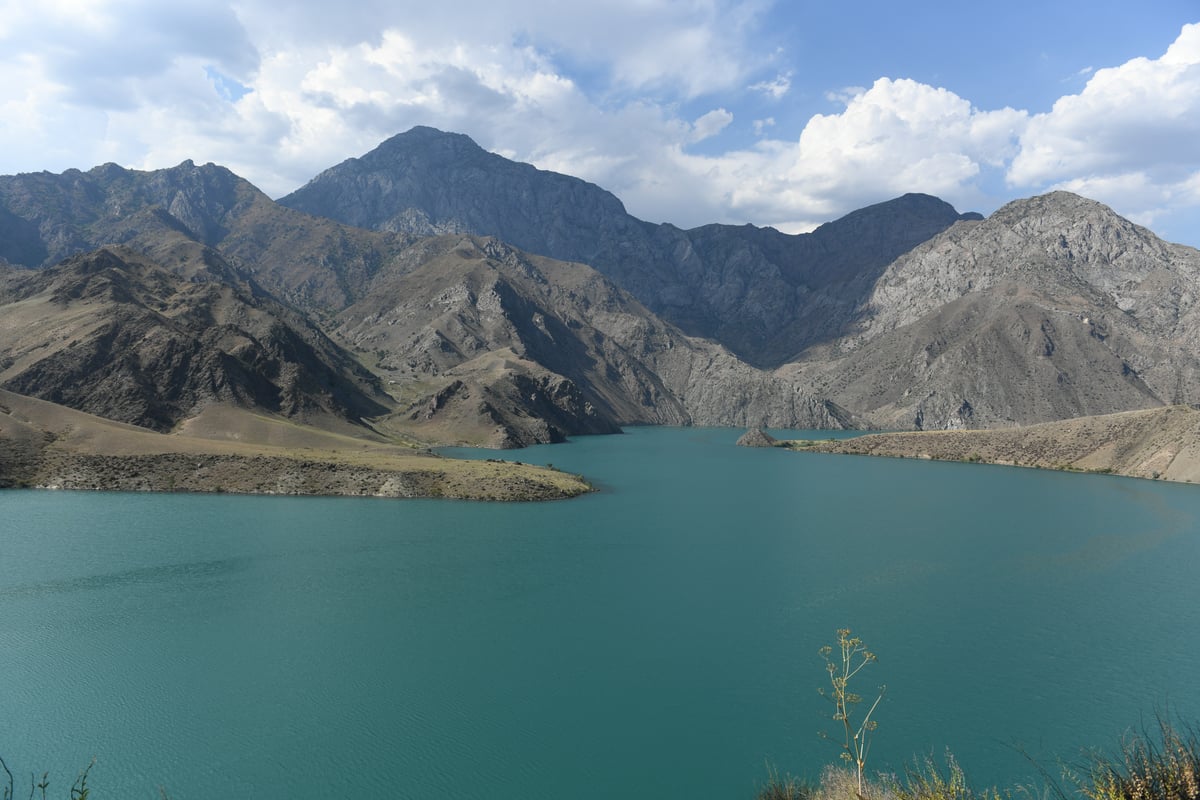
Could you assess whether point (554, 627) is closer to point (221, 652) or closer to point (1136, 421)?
point (221, 652)

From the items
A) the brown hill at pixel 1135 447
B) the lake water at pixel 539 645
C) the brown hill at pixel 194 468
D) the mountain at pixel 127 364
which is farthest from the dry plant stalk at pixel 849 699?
the brown hill at pixel 1135 447

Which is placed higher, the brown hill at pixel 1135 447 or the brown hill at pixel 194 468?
the brown hill at pixel 1135 447

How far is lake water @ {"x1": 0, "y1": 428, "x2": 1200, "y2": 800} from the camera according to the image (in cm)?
3700

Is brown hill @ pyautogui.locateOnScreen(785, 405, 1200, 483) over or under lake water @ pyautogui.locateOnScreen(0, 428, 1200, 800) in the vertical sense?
over

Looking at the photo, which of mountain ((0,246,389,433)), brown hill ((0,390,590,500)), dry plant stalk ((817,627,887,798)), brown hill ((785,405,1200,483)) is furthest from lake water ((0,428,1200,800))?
brown hill ((785,405,1200,483))

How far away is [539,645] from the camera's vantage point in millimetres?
53312

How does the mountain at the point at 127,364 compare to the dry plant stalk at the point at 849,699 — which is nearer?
the dry plant stalk at the point at 849,699

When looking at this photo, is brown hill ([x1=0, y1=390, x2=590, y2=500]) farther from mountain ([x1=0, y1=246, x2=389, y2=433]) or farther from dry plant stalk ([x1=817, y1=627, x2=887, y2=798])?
dry plant stalk ([x1=817, y1=627, x2=887, y2=798])

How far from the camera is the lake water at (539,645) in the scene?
37.0m

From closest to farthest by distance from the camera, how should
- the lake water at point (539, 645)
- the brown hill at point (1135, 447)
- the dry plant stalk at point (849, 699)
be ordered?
the dry plant stalk at point (849, 699) < the lake water at point (539, 645) < the brown hill at point (1135, 447)

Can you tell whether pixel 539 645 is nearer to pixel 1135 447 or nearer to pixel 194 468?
pixel 194 468

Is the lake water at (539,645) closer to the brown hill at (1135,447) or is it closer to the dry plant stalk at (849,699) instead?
the dry plant stalk at (849,699)

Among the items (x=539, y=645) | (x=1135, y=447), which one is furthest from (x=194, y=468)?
(x=1135, y=447)

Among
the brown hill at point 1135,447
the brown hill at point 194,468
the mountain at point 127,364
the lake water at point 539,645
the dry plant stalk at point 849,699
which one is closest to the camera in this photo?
the dry plant stalk at point 849,699
